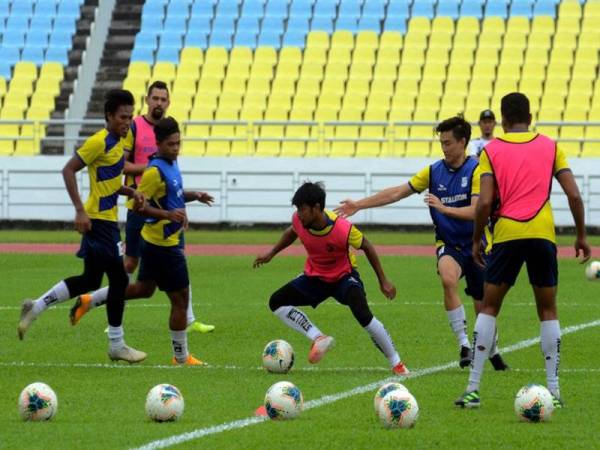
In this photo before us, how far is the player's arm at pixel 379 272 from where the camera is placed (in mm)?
11625

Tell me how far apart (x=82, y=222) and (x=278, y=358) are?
207 cm

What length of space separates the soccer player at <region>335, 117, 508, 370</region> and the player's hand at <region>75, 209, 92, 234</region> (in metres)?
2.13

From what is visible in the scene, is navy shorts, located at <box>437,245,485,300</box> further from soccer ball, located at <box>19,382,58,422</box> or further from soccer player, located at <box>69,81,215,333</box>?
soccer ball, located at <box>19,382,58,422</box>

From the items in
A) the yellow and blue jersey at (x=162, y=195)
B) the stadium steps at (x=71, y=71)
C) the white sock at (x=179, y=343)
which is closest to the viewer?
the yellow and blue jersey at (x=162, y=195)

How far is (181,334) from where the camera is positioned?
40.6 ft

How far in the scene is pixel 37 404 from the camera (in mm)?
9148

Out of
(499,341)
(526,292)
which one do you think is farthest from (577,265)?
(499,341)

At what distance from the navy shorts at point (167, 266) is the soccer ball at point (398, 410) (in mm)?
3838

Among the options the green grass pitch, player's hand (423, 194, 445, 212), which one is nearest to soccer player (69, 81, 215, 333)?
the green grass pitch

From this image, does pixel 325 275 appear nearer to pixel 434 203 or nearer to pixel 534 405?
pixel 434 203

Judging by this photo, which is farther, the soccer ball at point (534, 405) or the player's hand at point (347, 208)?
the player's hand at point (347, 208)

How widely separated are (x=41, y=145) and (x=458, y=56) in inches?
414

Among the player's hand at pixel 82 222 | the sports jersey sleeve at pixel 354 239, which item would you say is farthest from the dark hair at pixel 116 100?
the sports jersey sleeve at pixel 354 239

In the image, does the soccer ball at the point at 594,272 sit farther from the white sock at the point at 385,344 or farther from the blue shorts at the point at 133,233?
the white sock at the point at 385,344
